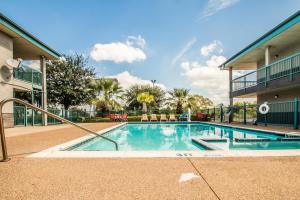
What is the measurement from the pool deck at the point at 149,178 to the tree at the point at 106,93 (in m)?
20.4

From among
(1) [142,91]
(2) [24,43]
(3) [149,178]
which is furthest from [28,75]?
(1) [142,91]

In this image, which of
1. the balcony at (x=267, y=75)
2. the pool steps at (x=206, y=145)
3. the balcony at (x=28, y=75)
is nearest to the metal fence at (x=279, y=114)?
the balcony at (x=267, y=75)

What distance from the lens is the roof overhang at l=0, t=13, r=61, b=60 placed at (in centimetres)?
1168

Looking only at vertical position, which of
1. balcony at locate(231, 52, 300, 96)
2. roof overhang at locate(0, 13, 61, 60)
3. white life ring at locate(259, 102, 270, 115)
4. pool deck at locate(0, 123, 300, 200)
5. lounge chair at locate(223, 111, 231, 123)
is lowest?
lounge chair at locate(223, 111, 231, 123)

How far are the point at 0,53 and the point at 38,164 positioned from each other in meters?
11.2

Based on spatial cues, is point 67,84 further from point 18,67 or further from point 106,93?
point 18,67

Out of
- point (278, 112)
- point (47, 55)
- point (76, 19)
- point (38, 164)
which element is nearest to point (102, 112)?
point (47, 55)

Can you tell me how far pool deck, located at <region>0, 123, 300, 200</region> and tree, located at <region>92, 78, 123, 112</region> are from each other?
2041 cm

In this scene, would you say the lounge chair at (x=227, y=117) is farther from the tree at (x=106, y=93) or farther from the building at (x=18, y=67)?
the building at (x=18, y=67)

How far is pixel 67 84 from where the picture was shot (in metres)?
26.6

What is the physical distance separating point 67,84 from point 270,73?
22365 mm

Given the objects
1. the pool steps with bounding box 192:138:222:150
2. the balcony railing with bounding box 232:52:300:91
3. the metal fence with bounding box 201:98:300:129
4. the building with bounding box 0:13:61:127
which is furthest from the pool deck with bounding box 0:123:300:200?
the balcony railing with bounding box 232:52:300:91

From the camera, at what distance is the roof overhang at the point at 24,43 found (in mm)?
11675

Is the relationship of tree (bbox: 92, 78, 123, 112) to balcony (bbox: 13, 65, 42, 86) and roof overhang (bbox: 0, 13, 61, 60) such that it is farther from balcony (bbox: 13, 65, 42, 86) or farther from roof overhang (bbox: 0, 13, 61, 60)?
balcony (bbox: 13, 65, 42, 86)
